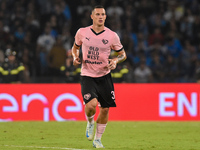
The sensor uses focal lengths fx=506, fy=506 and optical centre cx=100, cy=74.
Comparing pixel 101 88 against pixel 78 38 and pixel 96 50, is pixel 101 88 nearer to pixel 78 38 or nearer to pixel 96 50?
pixel 96 50

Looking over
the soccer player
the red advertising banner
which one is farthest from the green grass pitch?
the soccer player

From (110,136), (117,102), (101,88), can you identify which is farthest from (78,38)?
(117,102)

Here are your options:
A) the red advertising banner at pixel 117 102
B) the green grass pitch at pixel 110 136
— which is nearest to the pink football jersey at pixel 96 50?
the green grass pitch at pixel 110 136

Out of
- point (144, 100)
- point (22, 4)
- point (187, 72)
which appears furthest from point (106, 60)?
point (22, 4)

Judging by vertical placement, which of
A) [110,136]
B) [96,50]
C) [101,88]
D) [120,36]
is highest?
[96,50]

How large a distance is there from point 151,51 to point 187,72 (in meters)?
1.60

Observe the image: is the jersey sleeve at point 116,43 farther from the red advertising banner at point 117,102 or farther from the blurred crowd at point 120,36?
the blurred crowd at point 120,36

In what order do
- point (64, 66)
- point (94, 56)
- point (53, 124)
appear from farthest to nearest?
point (64, 66) → point (53, 124) → point (94, 56)

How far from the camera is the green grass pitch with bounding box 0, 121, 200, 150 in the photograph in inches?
353

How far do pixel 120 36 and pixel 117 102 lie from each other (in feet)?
14.0

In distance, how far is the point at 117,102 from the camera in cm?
1548

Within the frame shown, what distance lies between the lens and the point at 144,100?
15.5 meters

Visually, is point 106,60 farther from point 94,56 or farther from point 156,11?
point 156,11

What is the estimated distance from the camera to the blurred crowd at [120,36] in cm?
1742
